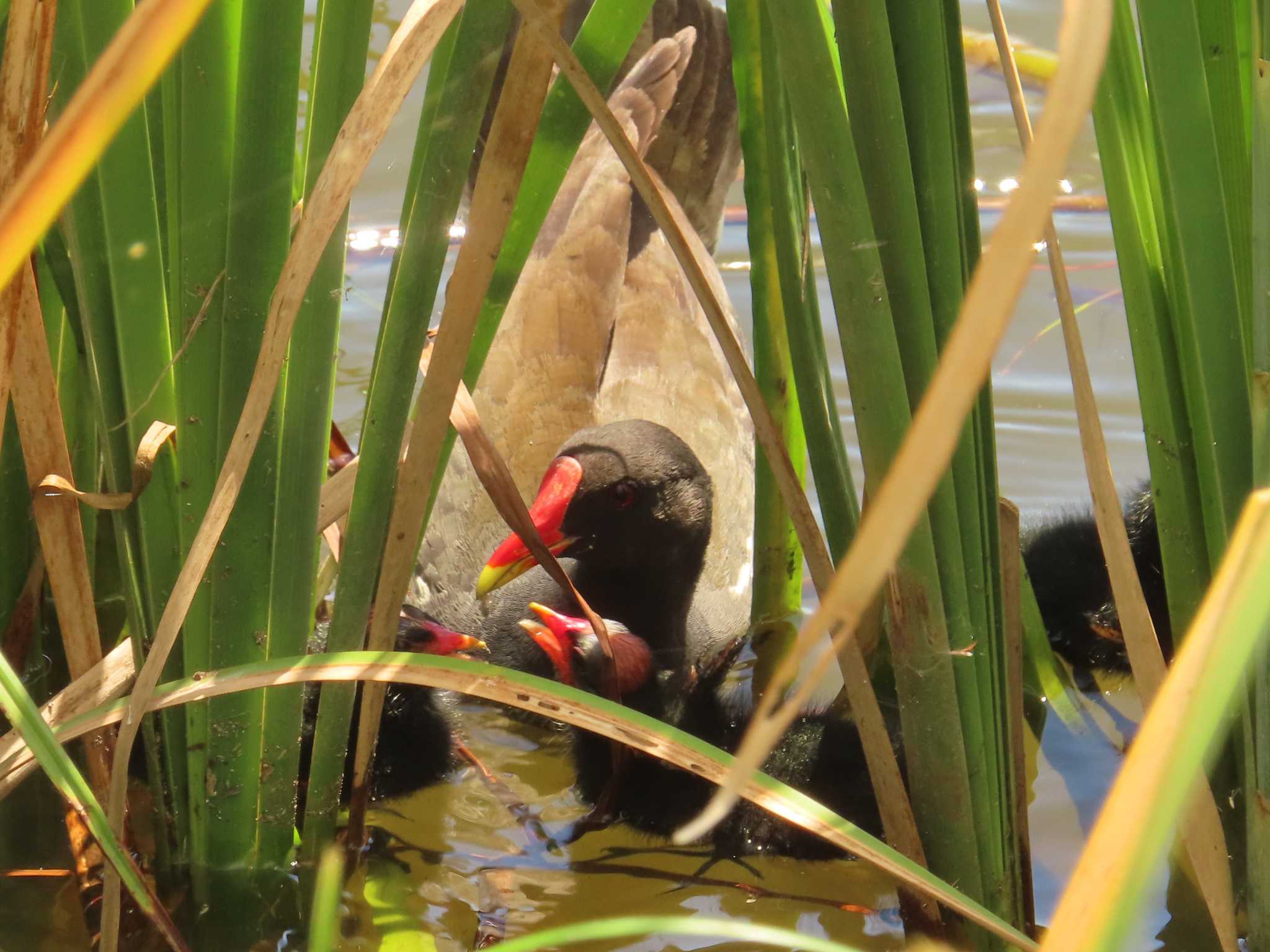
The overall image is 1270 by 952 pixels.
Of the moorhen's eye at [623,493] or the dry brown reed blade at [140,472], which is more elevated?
the dry brown reed blade at [140,472]

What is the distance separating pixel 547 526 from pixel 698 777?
73 centimetres

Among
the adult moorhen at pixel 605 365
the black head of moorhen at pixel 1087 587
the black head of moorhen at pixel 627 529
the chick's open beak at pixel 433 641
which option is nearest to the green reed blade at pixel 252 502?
the chick's open beak at pixel 433 641

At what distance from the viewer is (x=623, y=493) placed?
8.55ft

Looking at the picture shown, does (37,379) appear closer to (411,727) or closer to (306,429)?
(306,429)

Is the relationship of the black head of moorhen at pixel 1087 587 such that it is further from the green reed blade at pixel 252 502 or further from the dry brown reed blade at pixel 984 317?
the dry brown reed blade at pixel 984 317

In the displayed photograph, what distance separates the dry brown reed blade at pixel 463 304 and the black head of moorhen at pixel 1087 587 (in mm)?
1480

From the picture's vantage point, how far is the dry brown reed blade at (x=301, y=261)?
3.67ft

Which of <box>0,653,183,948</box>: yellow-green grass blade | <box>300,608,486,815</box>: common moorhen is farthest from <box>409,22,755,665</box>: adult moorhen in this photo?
<box>0,653,183,948</box>: yellow-green grass blade

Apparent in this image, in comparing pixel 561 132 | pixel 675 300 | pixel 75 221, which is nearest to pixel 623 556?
pixel 675 300

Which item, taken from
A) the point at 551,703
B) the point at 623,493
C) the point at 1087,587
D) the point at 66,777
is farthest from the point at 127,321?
the point at 1087,587

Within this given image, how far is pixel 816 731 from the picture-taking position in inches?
77.4

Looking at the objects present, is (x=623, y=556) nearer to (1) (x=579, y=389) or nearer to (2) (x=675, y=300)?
(1) (x=579, y=389)

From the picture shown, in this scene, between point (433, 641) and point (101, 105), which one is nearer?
point (101, 105)

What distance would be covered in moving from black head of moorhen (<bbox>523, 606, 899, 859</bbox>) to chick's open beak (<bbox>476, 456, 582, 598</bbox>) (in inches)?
6.8
